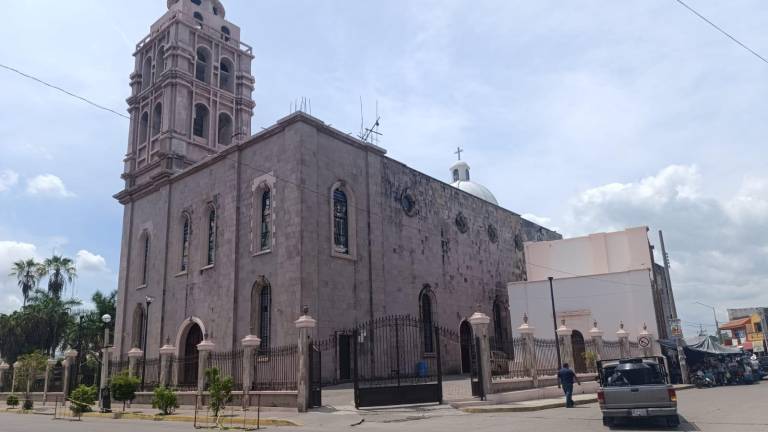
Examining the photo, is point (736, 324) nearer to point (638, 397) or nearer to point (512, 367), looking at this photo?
point (512, 367)

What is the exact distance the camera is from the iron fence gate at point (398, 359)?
682 inches

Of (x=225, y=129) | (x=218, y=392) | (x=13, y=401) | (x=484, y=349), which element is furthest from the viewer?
(x=225, y=129)

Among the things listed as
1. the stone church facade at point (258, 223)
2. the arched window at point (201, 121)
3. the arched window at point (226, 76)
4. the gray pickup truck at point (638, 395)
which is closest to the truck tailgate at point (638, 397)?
the gray pickup truck at point (638, 395)

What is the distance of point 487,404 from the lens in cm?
1681

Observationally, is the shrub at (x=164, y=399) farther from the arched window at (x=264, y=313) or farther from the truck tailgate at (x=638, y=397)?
the truck tailgate at (x=638, y=397)

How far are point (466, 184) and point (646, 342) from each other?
67.7 ft

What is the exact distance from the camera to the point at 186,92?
33812mm

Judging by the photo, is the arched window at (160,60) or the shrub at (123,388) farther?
the arched window at (160,60)

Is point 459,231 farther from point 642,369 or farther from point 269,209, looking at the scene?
point 642,369

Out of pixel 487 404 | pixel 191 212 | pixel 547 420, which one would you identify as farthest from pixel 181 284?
pixel 547 420

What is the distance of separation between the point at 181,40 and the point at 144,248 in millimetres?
12747

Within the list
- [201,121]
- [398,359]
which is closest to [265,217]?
[398,359]

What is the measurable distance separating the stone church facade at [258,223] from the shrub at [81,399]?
578 cm

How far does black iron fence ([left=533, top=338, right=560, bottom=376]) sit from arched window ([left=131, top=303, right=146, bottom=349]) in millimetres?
20931
